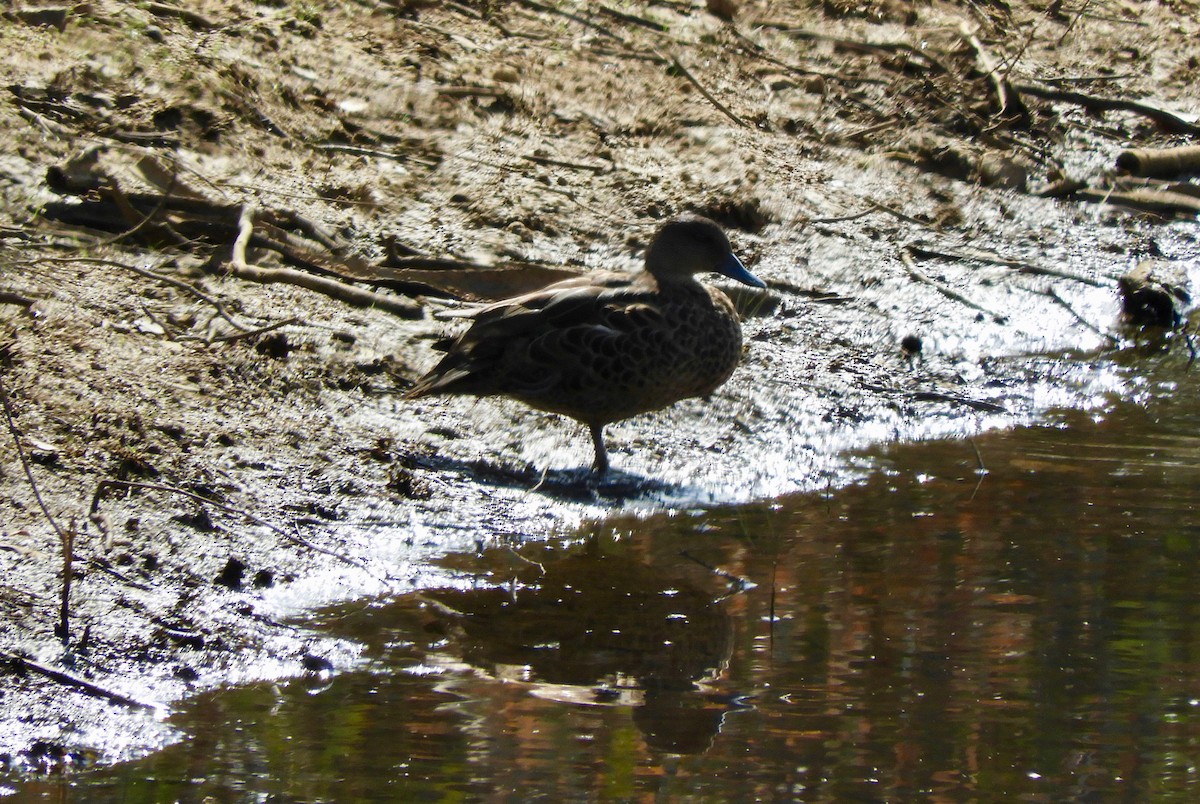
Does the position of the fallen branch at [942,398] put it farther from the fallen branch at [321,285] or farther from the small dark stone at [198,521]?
the small dark stone at [198,521]

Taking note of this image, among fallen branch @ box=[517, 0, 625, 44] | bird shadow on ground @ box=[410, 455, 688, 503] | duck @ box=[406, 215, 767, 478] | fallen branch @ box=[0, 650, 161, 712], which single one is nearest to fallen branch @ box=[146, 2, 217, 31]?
fallen branch @ box=[517, 0, 625, 44]

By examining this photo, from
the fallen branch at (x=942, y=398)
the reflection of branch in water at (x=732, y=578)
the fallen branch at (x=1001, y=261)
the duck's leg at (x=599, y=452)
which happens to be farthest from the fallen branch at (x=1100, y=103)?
the reflection of branch in water at (x=732, y=578)

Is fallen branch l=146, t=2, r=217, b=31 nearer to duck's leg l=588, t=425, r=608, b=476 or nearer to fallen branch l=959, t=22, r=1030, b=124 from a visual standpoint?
duck's leg l=588, t=425, r=608, b=476

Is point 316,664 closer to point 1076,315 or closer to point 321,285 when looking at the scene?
point 321,285

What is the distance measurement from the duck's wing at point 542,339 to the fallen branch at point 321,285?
817mm

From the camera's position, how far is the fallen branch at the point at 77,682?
4004 millimetres

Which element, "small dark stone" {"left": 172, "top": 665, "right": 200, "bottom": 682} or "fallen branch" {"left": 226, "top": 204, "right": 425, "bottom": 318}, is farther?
"fallen branch" {"left": 226, "top": 204, "right": 425, "bottom": 318}

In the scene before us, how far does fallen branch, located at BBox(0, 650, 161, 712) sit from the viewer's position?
158 inches

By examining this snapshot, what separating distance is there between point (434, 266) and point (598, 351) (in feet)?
5.10

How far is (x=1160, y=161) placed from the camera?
9.61 meters

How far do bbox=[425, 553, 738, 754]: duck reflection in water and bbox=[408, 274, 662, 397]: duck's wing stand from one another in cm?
100

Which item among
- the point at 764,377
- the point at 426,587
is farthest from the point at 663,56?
the point at 426,587

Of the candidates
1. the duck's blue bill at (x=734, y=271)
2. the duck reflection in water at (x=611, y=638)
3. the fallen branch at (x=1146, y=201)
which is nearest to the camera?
the duck reflection in water at (x=611, y=638)

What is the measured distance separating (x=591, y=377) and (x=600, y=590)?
116 centimetres
